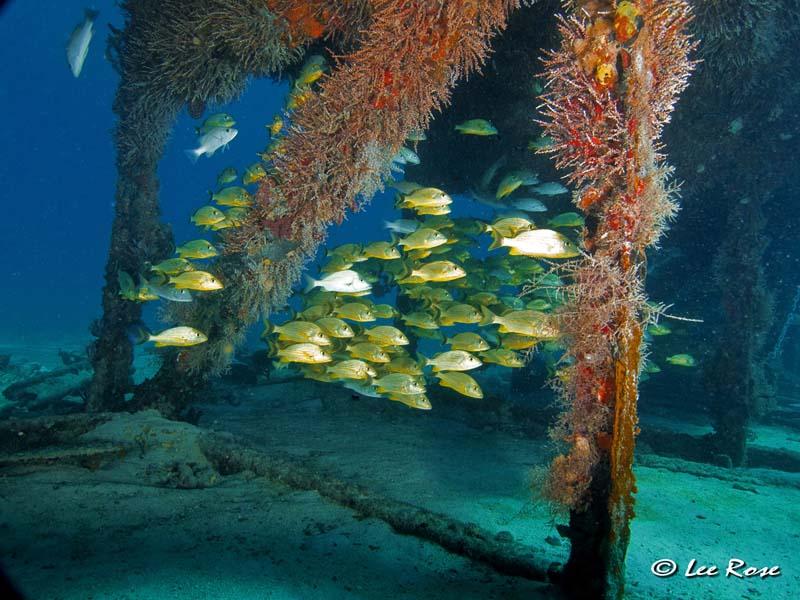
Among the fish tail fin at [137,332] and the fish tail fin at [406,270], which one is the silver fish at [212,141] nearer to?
the fish tail fin at [137,332]

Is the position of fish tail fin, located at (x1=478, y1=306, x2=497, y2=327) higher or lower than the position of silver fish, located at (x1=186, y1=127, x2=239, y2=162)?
lower

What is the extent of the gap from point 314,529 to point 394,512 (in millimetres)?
644

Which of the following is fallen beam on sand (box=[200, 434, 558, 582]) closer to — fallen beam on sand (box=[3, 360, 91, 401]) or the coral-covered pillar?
the coral-covered pillar

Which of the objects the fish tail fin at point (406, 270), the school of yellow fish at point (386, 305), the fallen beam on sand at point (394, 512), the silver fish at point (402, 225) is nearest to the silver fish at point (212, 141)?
the school of yellow fish at point (386, 305)

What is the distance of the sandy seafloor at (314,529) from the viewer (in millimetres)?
2586

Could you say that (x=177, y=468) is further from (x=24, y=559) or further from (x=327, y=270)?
(x=327, y=270)

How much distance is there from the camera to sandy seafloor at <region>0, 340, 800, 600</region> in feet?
8.48

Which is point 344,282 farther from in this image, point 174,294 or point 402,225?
point 174,294

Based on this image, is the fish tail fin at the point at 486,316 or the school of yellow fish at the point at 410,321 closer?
the school of yellow fish at the point at 410,321

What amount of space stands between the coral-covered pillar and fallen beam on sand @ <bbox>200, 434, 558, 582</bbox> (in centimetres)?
42

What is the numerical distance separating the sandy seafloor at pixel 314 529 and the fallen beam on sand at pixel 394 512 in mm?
87


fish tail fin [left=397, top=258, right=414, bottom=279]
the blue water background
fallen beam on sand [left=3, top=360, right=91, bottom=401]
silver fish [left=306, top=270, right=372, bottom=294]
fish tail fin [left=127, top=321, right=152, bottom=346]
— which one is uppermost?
the blue water background

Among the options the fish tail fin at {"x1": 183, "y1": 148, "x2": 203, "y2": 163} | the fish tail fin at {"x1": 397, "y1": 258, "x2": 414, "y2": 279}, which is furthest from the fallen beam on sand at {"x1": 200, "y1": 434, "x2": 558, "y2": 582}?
the fish tail fin at {"x1": 183, "y1": 148, "x2": 203, "y2": 163}
